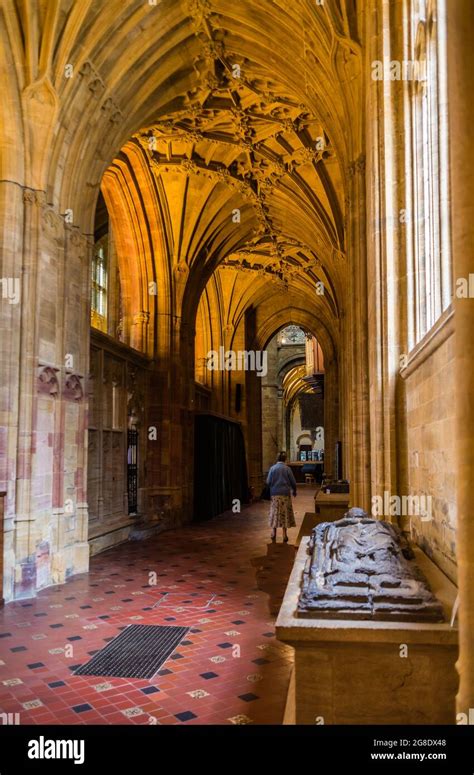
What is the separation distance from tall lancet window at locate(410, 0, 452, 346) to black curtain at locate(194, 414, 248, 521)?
11508 mm

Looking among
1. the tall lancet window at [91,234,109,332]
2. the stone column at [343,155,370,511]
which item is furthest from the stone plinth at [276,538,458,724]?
the tall lancet window at [91,234,109,332]

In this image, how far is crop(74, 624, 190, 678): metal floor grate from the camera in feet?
14.0

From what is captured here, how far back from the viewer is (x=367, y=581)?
8.51 ft

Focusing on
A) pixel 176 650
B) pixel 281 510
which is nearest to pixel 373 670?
pixel 176 650

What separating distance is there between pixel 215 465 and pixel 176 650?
12236 millimetres

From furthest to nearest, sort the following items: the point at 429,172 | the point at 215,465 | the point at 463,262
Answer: the point at 215,465 → the point at 429,172 → the point at 463,262

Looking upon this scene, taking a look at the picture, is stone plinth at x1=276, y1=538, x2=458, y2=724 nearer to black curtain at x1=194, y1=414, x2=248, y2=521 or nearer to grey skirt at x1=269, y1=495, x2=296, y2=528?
grey skirt at x1=269, y1=495, x2=296, y2=528

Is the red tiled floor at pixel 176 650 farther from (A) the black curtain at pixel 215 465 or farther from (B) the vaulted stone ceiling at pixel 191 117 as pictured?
(A) the black curtain at pixel 215 465

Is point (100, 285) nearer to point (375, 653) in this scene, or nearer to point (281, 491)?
point (281, 491)

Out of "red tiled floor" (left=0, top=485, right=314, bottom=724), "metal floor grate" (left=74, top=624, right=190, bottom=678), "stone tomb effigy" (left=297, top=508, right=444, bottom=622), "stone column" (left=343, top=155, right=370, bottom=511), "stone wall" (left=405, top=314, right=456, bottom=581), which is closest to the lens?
"stone tomb effigy" (left=297, top=508, right=444, bottom=622)

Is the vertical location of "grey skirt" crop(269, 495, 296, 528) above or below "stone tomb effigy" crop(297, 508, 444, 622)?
below

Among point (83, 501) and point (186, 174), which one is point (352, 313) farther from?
point (186, 174)

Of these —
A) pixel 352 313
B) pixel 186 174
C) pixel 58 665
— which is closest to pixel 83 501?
pixel 58 665

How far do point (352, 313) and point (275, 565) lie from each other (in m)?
3.79
